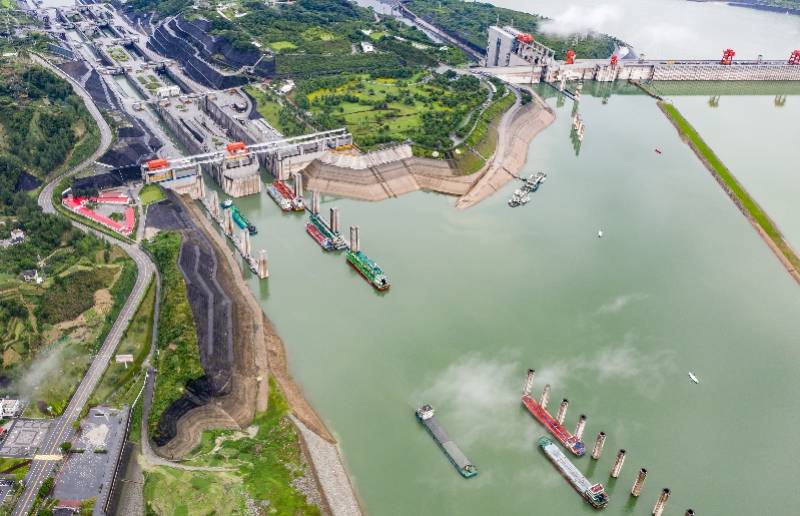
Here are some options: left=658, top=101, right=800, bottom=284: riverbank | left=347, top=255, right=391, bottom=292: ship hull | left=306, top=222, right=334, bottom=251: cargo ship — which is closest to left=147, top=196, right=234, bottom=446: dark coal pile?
left=306, top=222, right=334, bottom=251: cargo ship

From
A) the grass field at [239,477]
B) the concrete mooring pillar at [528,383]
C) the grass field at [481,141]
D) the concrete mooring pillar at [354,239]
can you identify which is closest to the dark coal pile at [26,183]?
the concrete mooring pillar at [354,239]

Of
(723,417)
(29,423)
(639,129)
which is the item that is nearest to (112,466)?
(29,423)

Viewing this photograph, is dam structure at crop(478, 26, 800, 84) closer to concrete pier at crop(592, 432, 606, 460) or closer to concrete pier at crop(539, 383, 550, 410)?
concrete pier at crop(539, 383, 550, 410)

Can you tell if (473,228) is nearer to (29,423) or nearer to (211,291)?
(211,291)

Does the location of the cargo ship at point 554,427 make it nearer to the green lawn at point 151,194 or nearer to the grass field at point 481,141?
the grass field at point 481,141

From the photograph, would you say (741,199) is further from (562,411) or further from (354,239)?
(562,411)

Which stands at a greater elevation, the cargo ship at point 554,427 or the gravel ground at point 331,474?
the cargo ship at point 554,427
